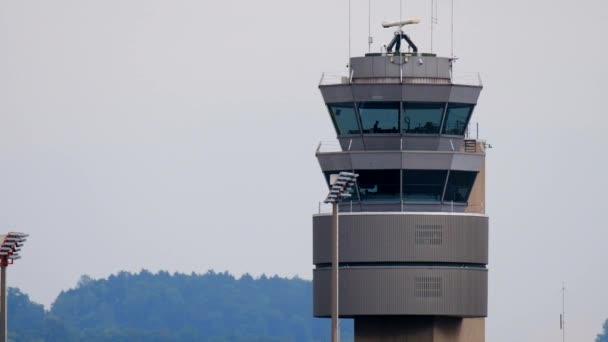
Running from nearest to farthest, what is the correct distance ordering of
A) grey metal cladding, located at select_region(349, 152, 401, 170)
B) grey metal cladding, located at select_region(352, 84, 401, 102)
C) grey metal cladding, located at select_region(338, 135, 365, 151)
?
grey metal cladding, located at select_region(352, 84, 401, 102) → grey metal cladding, located at select_region(349, 152, 401, 170) → grey metal cladding, located at select_region(338, 135, 365, 151)

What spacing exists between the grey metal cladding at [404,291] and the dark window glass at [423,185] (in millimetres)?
4574

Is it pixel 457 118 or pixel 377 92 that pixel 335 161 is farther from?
pixel 457 118

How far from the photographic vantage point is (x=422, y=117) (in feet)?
392

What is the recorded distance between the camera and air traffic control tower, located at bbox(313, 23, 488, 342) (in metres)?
118

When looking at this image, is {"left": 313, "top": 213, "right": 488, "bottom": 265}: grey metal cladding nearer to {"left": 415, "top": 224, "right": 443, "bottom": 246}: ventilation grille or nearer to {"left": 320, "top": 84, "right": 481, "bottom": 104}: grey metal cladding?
{"left": 415, "top": 224, "right": 443, "bottom": 246}: ventilation grille

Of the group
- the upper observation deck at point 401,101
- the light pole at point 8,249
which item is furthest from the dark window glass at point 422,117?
the light pole at point 8,249

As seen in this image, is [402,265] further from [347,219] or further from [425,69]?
[425,69]

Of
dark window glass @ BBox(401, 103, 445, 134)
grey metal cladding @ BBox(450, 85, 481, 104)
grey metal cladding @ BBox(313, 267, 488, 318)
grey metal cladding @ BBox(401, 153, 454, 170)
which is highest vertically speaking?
grey metal cladding @ BBox(450, 85, 481, 104)

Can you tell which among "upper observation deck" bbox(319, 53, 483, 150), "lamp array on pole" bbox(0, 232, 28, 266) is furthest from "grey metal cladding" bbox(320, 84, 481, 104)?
"lamp array on pole" bbox(0, 232, 28, 266)

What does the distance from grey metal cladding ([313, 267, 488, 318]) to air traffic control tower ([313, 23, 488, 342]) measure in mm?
59

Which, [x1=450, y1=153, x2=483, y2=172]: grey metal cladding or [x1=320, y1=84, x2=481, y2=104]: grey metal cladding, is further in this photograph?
[x1=450, y1=153, x2=483, y2=172]: grey metal cladding

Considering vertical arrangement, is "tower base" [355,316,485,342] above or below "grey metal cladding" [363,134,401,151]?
below

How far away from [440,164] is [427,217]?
3301 millimetres

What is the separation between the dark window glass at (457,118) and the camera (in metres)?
120
